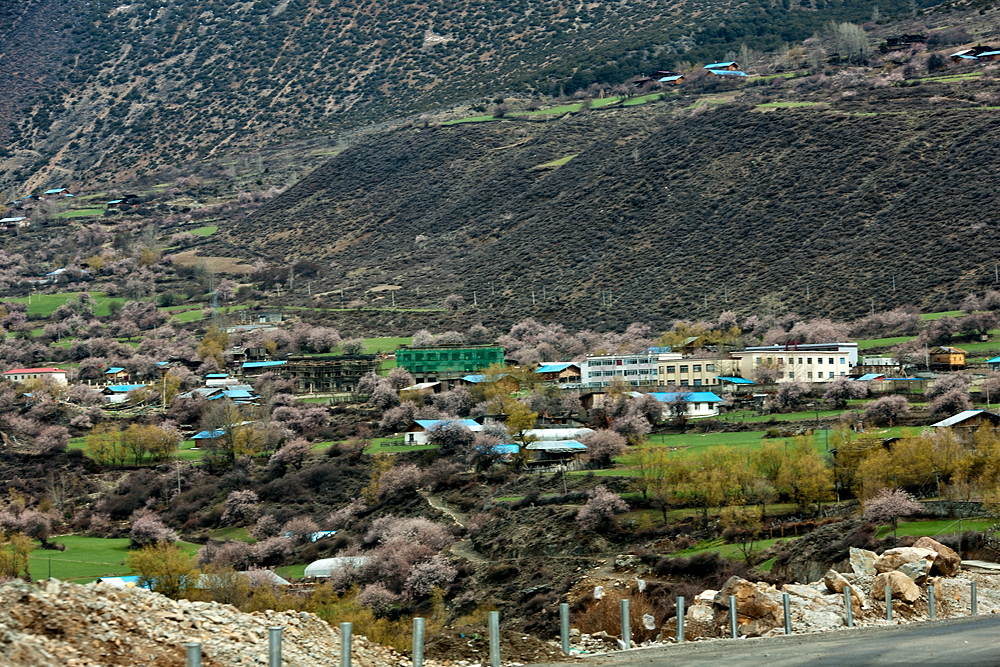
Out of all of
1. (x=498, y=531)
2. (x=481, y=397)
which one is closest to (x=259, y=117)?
(x=481, y=397)

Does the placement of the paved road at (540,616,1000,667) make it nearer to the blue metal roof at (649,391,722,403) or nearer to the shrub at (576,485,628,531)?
the shrub at (576,485,628,531)

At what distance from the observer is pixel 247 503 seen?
2389 inches

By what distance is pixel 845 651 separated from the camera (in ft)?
51.7

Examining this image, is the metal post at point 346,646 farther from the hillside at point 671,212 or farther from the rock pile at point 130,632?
the hillside at point 671,212

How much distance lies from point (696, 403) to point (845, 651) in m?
53.4

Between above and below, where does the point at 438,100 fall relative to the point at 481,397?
above

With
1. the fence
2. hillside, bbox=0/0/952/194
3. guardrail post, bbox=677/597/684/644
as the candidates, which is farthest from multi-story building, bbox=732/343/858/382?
hillside, bbox=0/0/952/194

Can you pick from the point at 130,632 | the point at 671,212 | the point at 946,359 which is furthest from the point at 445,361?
the point at 130,632

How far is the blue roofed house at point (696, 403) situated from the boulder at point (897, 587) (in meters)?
45.7

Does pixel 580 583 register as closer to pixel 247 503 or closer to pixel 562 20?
pixel 247 503

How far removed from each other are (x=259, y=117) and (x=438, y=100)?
30.7 metres

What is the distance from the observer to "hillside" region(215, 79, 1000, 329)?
95188mm

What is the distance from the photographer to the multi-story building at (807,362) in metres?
73.8

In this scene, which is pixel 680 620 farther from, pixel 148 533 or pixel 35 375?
pixel 35 375
